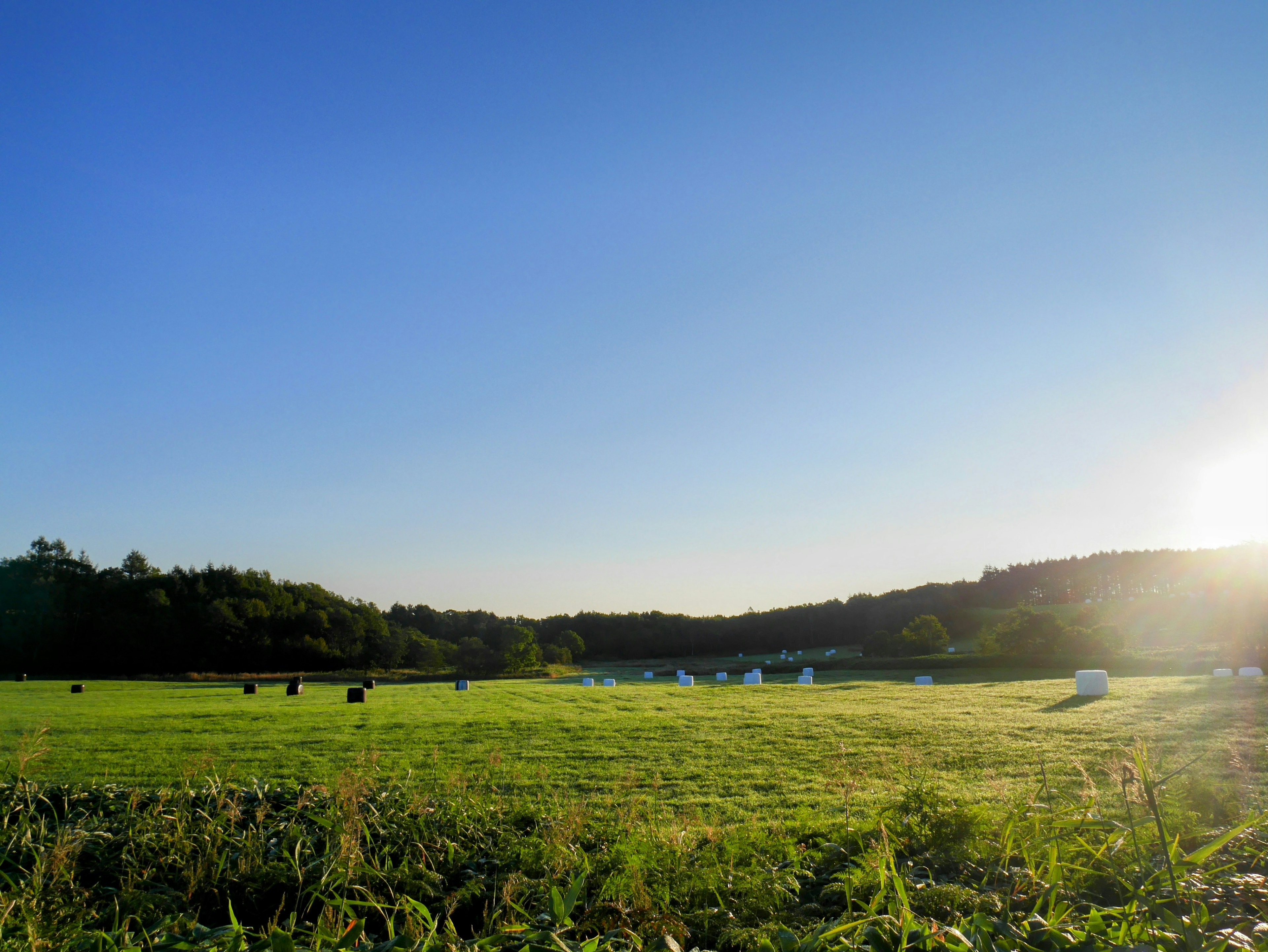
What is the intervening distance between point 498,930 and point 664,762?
320 inches

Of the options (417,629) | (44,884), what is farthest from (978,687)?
(417,629)

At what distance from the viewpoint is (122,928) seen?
336cm

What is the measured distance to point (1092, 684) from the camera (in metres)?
18.8

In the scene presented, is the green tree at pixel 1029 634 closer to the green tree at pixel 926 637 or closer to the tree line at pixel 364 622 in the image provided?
the green tree at pixel 926 637

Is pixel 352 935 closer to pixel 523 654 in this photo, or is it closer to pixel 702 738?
pixel 702 738

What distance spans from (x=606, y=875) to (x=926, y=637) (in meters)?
44.3

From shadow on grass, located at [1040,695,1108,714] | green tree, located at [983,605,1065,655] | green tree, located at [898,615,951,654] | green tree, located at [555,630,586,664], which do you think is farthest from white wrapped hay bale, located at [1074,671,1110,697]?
green tree, located at [555,630,586,664]

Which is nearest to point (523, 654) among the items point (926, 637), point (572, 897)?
point (926, 637)

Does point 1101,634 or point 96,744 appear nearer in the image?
point 96,744

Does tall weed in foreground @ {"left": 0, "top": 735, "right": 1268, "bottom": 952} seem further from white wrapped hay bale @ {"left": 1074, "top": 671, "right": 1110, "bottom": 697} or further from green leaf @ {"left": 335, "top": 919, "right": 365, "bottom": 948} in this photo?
white wrapped hay bale @ {"left": 1074, "top": 671, "right": 1110, "bottom": 697}

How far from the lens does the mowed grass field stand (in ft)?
29.8

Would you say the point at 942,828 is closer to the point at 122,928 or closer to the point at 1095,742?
the point at 122,928

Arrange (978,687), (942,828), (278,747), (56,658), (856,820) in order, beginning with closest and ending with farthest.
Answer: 1. (942,828)
2. (856,820)
3. (278,747)
4. (978,687)
5. (56,658)

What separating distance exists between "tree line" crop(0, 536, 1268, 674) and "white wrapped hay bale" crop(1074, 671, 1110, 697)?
28.5m
